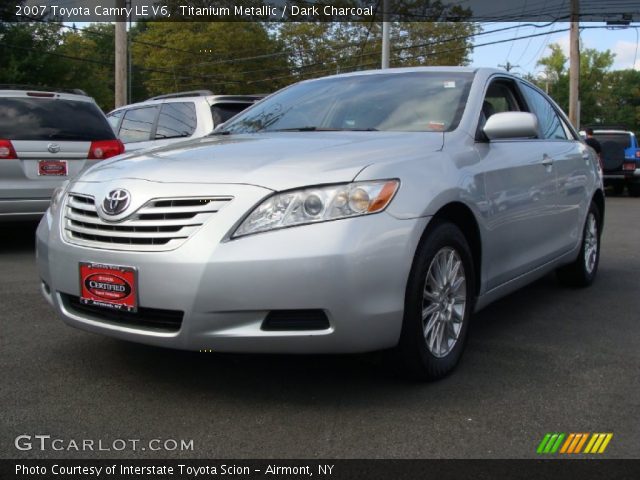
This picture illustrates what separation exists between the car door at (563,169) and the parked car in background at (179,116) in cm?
414

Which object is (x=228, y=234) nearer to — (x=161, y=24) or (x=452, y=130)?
(x=452, y=130)

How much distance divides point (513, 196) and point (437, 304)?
1.04m

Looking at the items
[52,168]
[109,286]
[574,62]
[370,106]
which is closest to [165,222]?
[109,286]

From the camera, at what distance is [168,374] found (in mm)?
3521

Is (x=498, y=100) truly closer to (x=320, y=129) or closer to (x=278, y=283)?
(x=320, y=129)

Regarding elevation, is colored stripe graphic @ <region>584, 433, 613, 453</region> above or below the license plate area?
below

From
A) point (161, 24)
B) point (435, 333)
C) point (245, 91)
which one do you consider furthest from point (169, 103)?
point (245, 91)

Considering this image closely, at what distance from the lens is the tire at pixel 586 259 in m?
5.66

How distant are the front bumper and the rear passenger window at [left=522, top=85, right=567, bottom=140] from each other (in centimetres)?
243

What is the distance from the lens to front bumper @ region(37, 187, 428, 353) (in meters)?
2.88

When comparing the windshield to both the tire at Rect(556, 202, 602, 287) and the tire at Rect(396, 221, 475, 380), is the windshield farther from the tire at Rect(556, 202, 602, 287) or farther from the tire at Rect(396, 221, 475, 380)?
the tire at Rect(556, 202, 602, 287)

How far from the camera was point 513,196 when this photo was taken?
410 cm

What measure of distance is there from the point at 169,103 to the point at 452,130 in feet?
20.8

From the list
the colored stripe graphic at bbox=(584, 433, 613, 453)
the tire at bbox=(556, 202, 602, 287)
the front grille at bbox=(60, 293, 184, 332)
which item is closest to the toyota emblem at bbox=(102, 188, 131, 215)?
the front grille at bbox=(60, 293, 184, 332)
